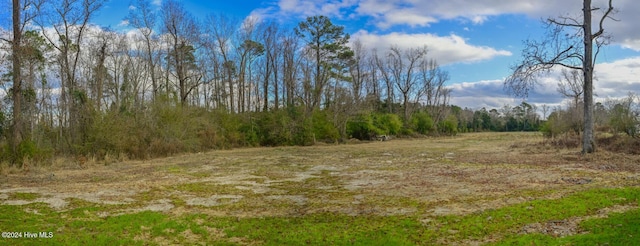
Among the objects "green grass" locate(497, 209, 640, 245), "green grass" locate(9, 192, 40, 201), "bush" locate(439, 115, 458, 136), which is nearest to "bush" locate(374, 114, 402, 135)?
"bush" locate(439, 115, 458, 136)

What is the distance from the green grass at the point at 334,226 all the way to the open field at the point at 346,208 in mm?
19

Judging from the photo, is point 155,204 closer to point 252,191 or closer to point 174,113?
point 252,191

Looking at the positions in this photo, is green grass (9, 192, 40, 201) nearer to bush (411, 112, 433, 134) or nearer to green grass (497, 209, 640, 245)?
green grass (497, 209, 640, 245)

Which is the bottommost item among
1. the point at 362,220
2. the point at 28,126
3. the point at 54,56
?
the point at 362,220

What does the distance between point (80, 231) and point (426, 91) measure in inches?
2332

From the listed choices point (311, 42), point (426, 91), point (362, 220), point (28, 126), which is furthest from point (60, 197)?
point (426, 91)

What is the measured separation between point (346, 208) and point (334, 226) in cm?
159

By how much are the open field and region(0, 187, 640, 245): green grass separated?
0.06 ft

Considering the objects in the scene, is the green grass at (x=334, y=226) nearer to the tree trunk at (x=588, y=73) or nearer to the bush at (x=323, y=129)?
the tree trunk at (x=588, y=73)

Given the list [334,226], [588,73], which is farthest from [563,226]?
[588,73]

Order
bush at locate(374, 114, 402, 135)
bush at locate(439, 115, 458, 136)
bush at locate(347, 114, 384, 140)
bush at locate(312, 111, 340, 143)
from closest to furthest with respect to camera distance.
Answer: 1. bush at locate(312, 111, 340, 143)
2. bush at locate(347, 114, 384, 140)
3. bush at locate(374, 114, 402, 135)
4. bush at locate(439, 115, 458, 136)

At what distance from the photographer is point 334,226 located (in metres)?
7.61

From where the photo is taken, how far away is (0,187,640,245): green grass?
6.48 meters

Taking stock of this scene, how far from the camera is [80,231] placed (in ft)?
24.3
